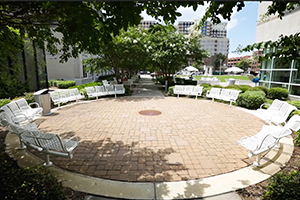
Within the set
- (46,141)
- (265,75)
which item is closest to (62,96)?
(46,141)

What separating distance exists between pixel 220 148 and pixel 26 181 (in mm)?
4448

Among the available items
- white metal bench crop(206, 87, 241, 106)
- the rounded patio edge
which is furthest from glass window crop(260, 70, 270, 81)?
the rounded patio edge

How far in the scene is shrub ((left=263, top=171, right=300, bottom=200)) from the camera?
2.42 m

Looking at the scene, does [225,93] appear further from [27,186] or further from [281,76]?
[27,186]

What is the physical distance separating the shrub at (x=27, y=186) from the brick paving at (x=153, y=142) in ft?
3.79

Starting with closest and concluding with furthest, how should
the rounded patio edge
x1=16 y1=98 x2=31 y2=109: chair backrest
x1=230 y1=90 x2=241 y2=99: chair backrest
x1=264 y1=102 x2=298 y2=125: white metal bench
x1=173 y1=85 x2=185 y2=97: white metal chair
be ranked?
the rounded patio edge → x1=264 y1=102 x2=298 y2=125: white metal bench → x1=16 y1=98 x2=31 y2=109: chair backrest → x1=230 y1=90 x2=241 y2=99: chair backrest → x1=173 y1=85 x2=185 y2=97: white metal chair

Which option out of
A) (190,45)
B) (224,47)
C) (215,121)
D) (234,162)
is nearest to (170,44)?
(190,45)

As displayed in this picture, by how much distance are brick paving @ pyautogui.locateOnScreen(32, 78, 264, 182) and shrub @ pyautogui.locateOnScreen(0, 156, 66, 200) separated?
1.16 m

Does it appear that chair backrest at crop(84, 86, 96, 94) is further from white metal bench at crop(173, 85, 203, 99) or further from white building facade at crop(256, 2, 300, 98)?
white building facade at crop(256, 2, 300, 98)

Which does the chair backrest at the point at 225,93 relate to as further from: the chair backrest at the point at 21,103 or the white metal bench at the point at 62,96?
the chair backrest at the point at 21,103

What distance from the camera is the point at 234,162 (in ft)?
13.8

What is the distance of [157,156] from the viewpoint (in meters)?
4.43

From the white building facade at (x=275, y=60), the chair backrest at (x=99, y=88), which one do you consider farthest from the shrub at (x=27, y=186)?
the white building facade at (x=275, y=60)

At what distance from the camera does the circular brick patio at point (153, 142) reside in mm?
3842
